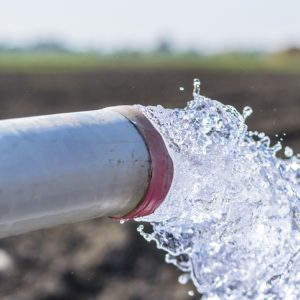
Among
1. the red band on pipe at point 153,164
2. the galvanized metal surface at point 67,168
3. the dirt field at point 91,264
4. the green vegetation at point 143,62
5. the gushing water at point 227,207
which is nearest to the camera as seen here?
the galvanized metal surface at point 67,168

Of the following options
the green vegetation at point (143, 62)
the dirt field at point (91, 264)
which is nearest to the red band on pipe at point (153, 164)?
the dirt field at point (91, 264)

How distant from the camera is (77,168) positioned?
1298mm

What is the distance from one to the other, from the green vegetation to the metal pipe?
15431mm

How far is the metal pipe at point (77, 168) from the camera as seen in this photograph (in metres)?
1.24

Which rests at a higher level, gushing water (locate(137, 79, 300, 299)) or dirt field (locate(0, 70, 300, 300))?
gushing water (locate(137, 79, 300, 299))

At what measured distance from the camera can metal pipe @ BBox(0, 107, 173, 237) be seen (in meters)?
1.24

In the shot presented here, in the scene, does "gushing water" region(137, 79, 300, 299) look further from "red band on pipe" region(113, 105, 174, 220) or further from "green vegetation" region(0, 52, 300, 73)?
"green vegetation" region(0, 52, 300, 73)

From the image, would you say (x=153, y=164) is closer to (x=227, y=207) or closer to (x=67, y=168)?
(x=67, y=168)

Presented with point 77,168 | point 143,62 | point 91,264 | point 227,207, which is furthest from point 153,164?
point 143,62

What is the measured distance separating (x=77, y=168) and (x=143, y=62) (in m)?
19.2

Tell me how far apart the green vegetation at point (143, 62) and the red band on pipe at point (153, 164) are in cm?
1538

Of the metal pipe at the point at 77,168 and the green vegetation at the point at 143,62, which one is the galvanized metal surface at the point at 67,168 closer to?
the metal pipe at the point at 77,168

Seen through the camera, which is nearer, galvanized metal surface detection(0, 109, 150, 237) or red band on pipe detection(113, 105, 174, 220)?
galvanized metal surface detection(0, 109, 150, 237)

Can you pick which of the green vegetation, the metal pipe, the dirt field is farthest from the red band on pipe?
the green vegetation
